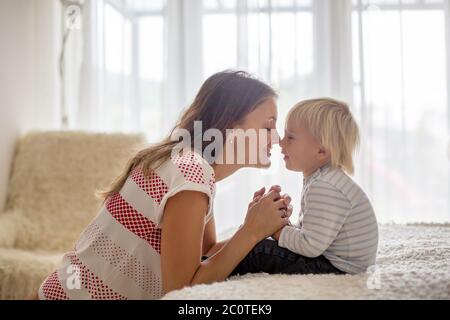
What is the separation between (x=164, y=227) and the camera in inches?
41.7

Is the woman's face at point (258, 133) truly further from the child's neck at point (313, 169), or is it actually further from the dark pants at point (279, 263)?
the dark pants at point (279, 263)

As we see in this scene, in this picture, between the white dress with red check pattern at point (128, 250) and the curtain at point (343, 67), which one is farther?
the curtain at point (343, 67)

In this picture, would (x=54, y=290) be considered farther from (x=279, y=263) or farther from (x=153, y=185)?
(x=279, y=263)

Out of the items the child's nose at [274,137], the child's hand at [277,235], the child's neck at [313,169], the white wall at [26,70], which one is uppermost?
the white wall at [26,70]

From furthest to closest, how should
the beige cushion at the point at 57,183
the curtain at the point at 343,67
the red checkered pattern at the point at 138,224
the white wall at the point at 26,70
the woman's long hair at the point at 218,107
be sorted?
the curtain at the point at 343,67
the white wall at the point at 26,70
the beige cushion at the point at 57,183
the woman's long hair at the point at 218,107
the red checkered pattern at the point at 138,224

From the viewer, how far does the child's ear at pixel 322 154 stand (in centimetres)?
132

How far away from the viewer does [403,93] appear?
9.18ft

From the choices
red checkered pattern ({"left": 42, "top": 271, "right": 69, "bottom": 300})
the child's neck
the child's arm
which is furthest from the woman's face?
red checkered pattern ({"left": 42, "top": 271, "right": 69, "bottom": 300})

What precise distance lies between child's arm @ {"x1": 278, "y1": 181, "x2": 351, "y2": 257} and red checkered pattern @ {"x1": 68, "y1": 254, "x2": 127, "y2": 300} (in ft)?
1.36

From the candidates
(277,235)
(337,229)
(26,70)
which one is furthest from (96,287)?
(26,70)

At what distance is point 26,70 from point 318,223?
233 cm

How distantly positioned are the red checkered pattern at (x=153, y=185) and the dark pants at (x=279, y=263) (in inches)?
10.4

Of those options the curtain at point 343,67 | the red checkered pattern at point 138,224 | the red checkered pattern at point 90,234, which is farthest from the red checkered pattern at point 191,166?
the curtain at point 343,67

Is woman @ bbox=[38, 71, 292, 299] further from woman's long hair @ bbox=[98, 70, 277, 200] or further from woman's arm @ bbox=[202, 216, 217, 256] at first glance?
woman's arm @ bbox=[202, 216, 217, 256]
